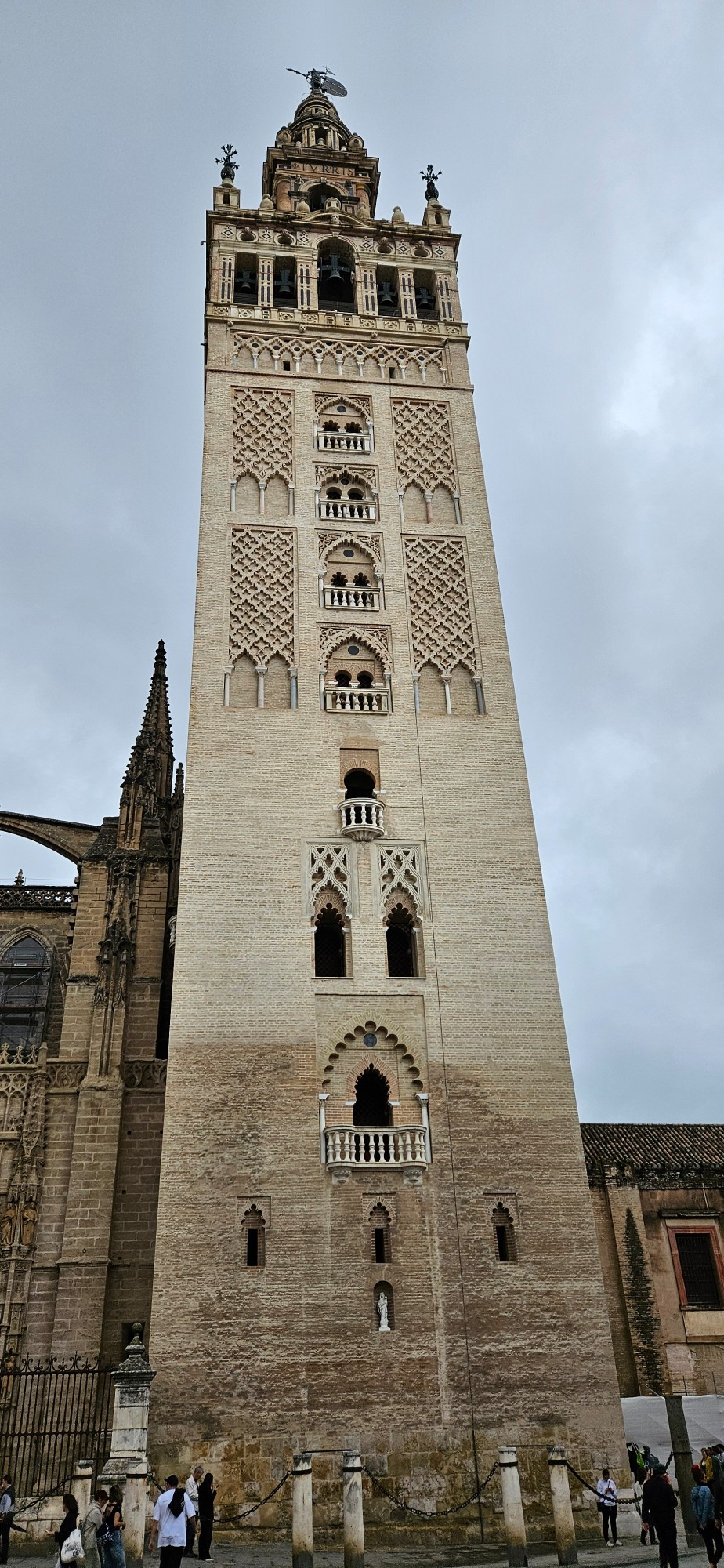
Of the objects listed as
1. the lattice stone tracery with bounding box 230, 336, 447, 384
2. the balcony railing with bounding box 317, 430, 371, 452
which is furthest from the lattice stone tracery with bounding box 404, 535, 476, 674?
the lattice stone tracery with bounding box 230, 336, 447, 384

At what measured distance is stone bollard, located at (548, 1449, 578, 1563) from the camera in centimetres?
1219

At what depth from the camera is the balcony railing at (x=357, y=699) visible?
20719 millimetres

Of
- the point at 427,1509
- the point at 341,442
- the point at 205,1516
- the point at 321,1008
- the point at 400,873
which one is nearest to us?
the point at 205,1516

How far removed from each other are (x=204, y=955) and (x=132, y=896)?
3.77 metres

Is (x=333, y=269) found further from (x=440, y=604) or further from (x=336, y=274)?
(x=440, y=604)

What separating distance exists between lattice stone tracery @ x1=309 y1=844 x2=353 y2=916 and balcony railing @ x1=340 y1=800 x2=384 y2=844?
0.36 metres

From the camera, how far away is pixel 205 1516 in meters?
12.8

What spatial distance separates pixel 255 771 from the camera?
64.9 feet

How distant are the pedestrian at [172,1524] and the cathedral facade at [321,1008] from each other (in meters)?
5.21

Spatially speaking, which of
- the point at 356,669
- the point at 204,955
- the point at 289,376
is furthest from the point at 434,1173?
the point at 289,376

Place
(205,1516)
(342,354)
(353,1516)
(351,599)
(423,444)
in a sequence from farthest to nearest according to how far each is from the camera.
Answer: (342,354) → (423,444) → (351,599) → (205,1516) → (353,1516)

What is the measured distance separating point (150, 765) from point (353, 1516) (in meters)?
14.8

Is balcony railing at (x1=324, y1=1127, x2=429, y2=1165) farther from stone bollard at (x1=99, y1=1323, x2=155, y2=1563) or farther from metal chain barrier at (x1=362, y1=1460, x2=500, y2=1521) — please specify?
metal chain barrier at (x1=362, y1=1460, x2=500, y2=1521)

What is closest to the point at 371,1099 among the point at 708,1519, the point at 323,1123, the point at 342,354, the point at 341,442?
the point at 323,1123
